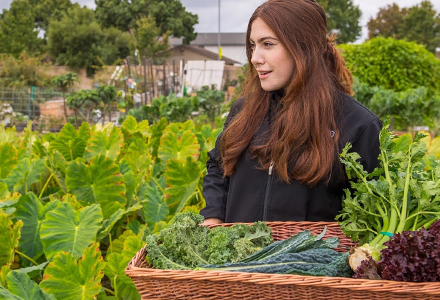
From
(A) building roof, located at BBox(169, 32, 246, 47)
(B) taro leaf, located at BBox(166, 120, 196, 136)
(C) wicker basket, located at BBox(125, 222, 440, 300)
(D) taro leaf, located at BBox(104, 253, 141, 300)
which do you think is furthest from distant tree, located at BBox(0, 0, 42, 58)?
(C) wicker basket, located at BBox(125, 222, 440, 300)

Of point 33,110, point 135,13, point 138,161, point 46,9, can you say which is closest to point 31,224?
point 138,161

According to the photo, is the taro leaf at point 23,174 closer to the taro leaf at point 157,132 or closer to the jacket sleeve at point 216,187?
the jacket sleeve at point 216,187

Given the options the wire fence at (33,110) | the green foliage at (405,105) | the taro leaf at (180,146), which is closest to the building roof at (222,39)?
the wire fence at (33,110)

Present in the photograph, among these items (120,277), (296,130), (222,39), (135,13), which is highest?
(135,13)

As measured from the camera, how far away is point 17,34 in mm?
36969

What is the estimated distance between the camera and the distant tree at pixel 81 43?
40.2 m

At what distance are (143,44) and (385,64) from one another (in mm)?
29916

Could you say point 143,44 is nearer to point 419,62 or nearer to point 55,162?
point 419,62

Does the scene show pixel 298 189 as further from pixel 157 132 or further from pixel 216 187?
pixel 157 132

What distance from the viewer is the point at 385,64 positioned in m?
11.4

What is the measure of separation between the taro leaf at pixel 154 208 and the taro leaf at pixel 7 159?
3.66ft

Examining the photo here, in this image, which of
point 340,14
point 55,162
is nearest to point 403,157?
point 55,162

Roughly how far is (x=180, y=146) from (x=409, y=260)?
267 cm

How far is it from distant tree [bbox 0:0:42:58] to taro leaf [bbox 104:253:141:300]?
34652mm
